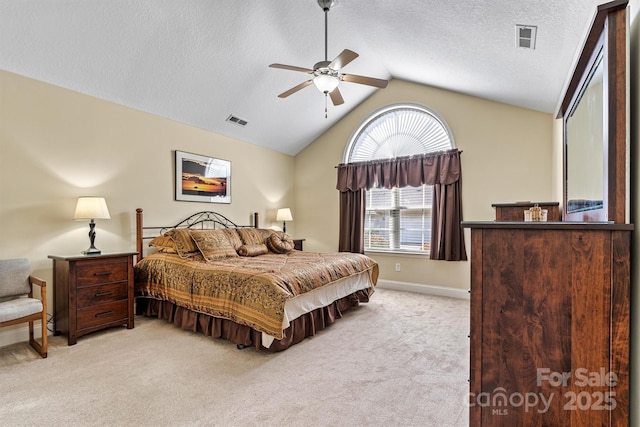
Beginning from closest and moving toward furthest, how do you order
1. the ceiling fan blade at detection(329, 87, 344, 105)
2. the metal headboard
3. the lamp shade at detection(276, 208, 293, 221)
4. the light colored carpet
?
the light colored carpet < the ceiling fan blade at detection(329, 87, 344, 105) < the metal headboard < the lamp shade at detection(276, 208, 293, 221)

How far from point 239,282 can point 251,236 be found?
1.69m

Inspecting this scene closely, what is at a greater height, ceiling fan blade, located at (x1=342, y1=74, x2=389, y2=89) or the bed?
ceiling fan blade, located at (x1=342, y1=74, x2=389, y2=89)

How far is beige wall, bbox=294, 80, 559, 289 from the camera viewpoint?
13.9 ft

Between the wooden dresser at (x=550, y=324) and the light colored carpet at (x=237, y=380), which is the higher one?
the wooden dresser at (x=550, y=324)

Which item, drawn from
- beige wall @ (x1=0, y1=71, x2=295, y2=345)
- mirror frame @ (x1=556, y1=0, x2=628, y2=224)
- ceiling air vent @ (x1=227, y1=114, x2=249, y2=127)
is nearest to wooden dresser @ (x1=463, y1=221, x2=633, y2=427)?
mirror frame @ (x1=556, y1=0, x2=628, y2=224)

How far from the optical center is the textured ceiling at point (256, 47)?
2.65 meters

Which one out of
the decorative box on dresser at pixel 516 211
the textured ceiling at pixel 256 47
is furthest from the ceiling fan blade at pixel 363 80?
the decorative box on dresser at pixel 516 211

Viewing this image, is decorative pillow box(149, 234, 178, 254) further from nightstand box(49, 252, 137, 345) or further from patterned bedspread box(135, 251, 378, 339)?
nightstand box(49, 252, 137, 345)

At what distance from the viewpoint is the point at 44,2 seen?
2.65m

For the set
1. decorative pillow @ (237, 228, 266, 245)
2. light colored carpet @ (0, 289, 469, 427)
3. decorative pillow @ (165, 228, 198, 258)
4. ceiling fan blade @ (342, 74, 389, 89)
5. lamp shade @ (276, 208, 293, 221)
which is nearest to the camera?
light colored carpet @ (0, 289, 469, 427)

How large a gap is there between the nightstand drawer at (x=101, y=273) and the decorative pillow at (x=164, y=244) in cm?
52

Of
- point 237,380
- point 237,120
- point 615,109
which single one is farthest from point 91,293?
point 615,109

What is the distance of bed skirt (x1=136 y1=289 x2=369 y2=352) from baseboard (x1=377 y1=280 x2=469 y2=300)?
5.19 feet

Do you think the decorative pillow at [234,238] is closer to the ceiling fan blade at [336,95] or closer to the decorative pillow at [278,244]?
the decorative pillow at [278,244]
